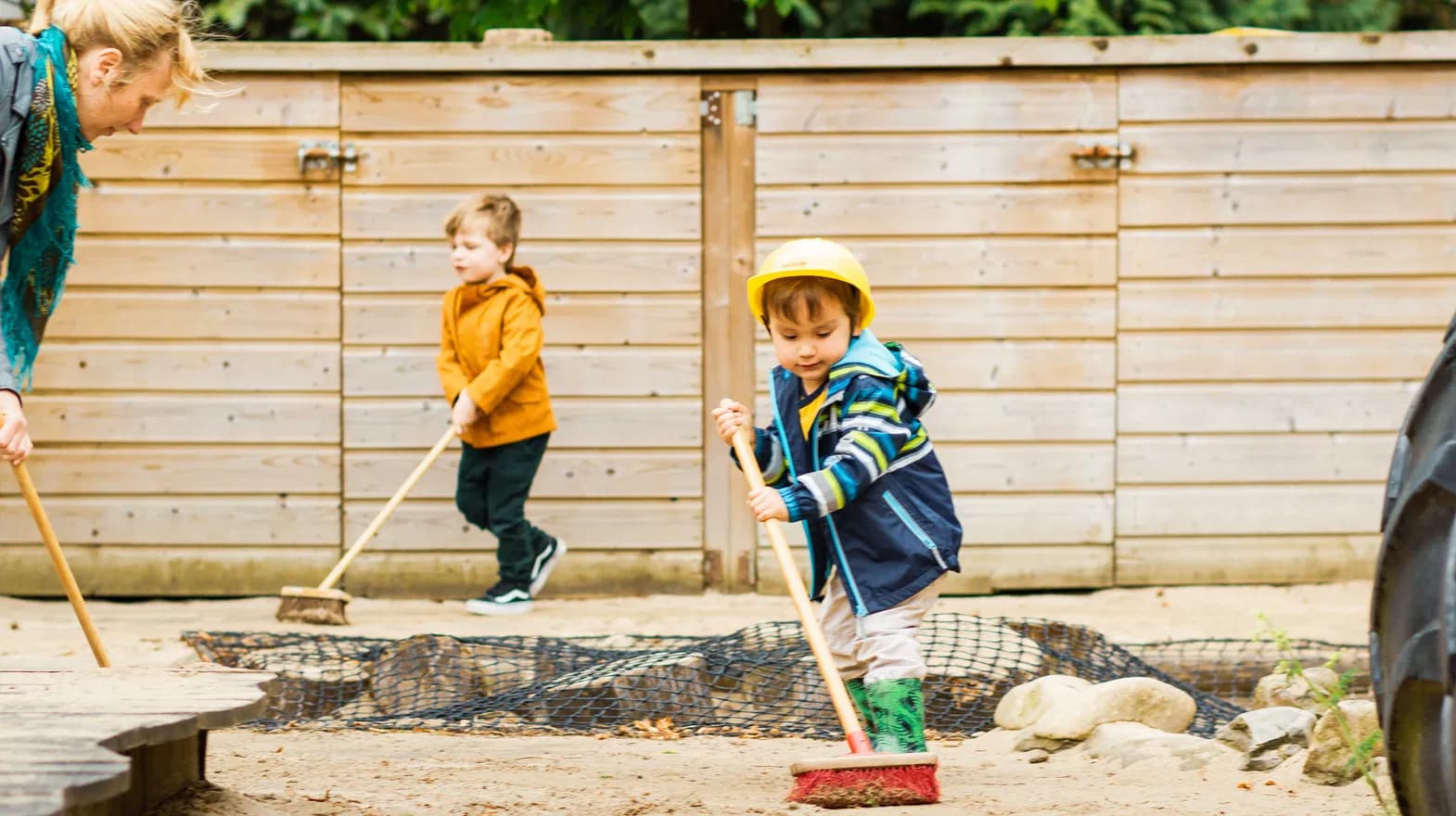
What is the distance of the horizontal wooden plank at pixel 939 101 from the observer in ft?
22.8

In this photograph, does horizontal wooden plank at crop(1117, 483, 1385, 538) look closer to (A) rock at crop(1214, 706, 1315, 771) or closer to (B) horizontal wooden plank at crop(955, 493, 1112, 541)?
(B) horizontal wooden plank at crop(955, 493, 1112, 541)

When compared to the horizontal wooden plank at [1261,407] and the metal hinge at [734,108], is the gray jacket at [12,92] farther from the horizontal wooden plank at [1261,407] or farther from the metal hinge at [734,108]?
the horizontal wooden plank at [1261,407]

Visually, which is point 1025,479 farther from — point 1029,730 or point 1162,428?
point 1029,730

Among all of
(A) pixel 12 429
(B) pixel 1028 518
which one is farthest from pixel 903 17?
(A) pixel 12 429

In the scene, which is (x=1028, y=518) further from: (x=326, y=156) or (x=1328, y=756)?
(x=1328, y=756)

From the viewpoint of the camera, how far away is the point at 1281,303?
707 cm

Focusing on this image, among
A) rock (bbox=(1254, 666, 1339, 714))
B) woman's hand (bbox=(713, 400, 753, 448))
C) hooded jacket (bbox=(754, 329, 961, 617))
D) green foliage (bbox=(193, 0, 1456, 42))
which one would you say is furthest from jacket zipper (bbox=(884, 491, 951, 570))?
green foliage (bbox=(193, 0, 1456, 42))

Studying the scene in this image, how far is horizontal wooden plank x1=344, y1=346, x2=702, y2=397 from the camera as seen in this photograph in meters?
6.97

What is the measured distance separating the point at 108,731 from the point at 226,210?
4717 mm

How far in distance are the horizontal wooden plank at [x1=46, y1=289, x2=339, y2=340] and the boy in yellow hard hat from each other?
3581mm

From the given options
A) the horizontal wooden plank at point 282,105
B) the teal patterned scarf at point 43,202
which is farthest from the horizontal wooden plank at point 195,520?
the teal patterned scarf at point 43,202

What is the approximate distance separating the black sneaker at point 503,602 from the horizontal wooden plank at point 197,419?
Result: 1008 millimetres

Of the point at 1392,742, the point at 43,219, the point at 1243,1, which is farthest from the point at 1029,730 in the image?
the point at 1243,1

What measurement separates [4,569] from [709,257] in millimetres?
3256
